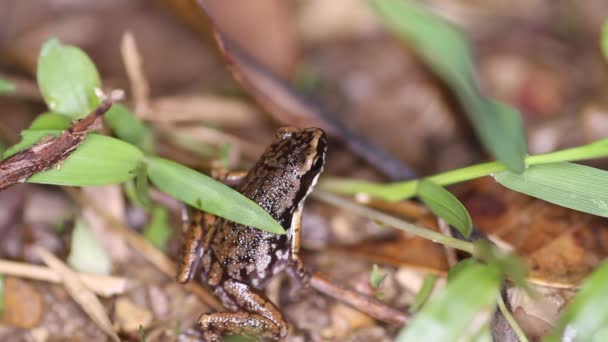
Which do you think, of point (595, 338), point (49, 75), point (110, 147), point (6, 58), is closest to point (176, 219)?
point (110, 147)

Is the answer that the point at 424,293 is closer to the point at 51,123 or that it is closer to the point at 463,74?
the point at 463,74

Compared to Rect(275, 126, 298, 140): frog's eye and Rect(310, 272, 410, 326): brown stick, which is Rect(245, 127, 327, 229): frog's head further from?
Rect(310, 272, 410, 326): brown stick

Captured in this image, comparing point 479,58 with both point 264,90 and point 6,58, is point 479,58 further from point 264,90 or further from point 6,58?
point 6,58

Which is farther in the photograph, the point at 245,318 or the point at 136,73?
the point at 136,73

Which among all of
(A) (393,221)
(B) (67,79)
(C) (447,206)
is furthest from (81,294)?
(C) (447,206)

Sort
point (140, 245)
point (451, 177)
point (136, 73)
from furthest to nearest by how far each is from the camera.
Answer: point (136, 73), point (140, 245), point (451, 177)

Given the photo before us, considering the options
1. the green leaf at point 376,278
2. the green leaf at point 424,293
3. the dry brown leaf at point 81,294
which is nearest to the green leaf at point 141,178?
the dry brown leaf at point 81,294
